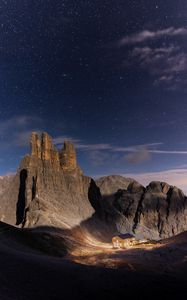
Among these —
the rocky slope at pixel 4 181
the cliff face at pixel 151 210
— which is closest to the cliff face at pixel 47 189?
the rocky slope at pixel 4 181

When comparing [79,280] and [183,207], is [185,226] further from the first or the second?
[79,280]

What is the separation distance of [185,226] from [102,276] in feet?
383

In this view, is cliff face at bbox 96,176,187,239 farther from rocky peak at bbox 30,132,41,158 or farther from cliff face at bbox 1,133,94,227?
rocky peak at bbox 30,132,41,158

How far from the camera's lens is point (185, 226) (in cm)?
12744

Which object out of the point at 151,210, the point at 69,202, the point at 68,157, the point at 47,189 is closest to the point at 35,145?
the point at 68,157

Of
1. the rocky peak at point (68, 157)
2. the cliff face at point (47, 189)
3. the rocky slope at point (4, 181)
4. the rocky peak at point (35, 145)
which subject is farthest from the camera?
the rocky slope at point (4, 181)

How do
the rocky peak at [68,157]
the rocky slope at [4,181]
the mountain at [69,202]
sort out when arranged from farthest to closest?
the rocky slope at [4,181] → the rocky peak at [68,157] → the mountain at [69,202]

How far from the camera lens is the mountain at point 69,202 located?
7875cm

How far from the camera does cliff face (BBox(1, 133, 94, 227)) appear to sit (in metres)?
77.7

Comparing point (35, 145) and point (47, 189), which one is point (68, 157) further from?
point (47, 189)

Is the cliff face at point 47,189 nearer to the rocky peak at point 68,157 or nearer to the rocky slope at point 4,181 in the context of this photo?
the rocky peak at point 68,157

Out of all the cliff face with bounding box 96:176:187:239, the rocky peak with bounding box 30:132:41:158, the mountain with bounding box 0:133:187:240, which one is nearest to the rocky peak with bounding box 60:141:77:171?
the mountain with bounding box 0:133:187:240

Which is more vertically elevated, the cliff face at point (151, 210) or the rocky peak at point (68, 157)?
the rocky peak at point (68, 157)

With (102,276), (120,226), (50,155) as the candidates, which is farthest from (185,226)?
(102,276)
